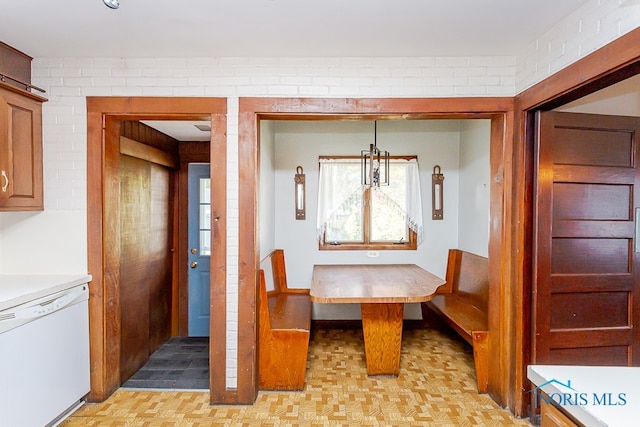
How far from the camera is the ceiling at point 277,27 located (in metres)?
1.79

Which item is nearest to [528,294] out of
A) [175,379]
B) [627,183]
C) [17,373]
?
[627,183]

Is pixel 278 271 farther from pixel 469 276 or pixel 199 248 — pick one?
pixel 469 276

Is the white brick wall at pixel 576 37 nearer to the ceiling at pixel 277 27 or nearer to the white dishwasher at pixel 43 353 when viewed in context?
the ceiling at pixel 277 27

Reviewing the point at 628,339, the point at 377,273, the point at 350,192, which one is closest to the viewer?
the point at 628,339

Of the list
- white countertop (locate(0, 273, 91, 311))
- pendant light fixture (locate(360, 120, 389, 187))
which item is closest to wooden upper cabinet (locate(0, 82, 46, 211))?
white countertop (locate(0, 273, 91, 311))

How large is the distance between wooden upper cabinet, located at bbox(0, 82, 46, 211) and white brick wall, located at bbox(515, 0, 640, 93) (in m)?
3.08

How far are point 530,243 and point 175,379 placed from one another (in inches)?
110

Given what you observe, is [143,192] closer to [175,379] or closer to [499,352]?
[175,379]

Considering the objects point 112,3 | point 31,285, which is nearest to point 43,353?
Answer: point 31,285

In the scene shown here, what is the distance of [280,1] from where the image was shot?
1.75 m

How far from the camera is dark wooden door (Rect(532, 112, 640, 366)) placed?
223cm

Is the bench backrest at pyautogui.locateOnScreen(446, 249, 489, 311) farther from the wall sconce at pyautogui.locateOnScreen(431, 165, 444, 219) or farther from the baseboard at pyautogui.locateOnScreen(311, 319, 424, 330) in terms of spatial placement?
the baseboard at pyautogui.locateOnScreen(311, 319, 424, 330)

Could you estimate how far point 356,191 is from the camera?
13.4 ft

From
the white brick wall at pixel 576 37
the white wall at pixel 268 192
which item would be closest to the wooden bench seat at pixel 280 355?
the white wall at pixel 268 192
